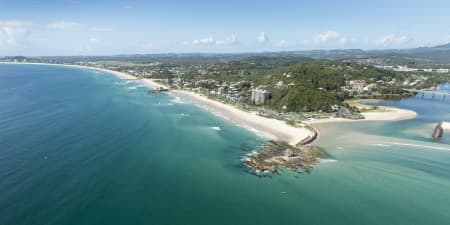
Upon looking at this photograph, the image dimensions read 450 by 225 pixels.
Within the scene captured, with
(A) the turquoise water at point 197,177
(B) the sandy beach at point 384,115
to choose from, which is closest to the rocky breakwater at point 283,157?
(A) the turquoise water at point 197,177

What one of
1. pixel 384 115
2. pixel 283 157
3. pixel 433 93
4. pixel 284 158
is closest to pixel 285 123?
pixel 283 157

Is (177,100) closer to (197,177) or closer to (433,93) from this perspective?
(197,177)

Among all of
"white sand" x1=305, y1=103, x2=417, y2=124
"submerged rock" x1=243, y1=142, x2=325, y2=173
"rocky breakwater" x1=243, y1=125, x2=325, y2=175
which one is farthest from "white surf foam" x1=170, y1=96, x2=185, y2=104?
"submerged rock" x1=243, y1=142, x2=325, y2=173

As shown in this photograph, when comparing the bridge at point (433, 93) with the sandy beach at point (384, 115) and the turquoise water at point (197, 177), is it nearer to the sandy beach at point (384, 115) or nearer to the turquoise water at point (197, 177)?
the sandy beach at point (384, 115)

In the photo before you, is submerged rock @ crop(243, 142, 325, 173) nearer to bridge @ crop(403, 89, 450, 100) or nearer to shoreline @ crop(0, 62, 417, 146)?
shoreline @ crop(0, 62, 417, 146)

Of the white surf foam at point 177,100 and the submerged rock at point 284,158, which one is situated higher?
the white surf foam at point 177,100

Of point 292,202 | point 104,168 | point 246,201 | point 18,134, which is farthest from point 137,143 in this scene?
point 292,202

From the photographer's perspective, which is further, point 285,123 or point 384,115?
point 384,115
